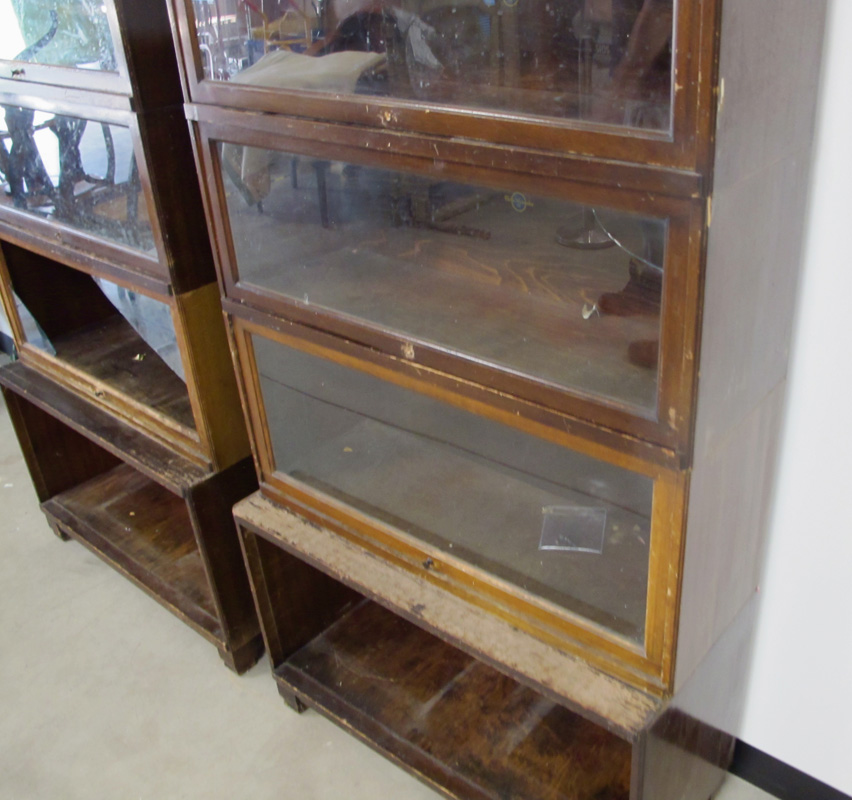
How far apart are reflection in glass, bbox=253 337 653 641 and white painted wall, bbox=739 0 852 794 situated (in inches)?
11.6

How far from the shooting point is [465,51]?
0.94 metres

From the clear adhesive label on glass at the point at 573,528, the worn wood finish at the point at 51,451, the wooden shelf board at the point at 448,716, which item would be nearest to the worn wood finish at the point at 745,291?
the clear adhesive label on glass at the point at 573,528

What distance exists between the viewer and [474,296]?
112cm

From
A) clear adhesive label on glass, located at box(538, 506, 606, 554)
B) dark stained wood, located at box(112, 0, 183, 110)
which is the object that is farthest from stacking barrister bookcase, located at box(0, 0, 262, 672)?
clear adhesive label on glass, located at box(538, 506, 606, 554)

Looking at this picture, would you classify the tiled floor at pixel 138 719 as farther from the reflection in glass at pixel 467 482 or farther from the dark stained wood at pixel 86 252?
the dark stained wood at pixel 86 252

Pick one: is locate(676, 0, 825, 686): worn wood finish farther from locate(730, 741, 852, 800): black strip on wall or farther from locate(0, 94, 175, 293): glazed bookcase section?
locate(0, 94, 175, 293): glazed bookcase section

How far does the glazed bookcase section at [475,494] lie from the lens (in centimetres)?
105

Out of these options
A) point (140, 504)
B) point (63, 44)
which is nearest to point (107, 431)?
point (140, 504)

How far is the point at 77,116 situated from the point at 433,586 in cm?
97

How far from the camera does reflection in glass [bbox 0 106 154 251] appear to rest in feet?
4.80

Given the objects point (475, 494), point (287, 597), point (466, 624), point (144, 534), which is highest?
point (475, 494)

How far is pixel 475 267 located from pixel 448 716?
2.72 ft

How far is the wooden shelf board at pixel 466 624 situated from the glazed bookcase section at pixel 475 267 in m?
0.35

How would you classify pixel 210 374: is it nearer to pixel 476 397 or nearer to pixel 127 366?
pixel 127 366
